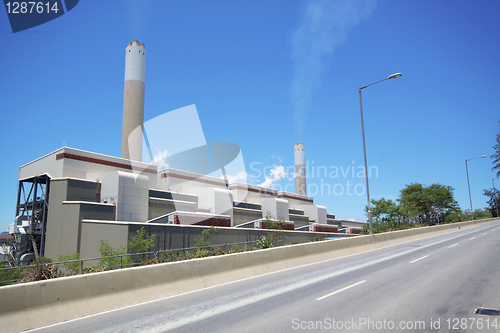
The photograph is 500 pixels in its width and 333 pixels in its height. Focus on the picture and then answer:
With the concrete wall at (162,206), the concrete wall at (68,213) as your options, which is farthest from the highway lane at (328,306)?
the concrete wall at (162,206)

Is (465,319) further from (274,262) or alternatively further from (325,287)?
(274,262)

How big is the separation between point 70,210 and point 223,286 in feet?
106

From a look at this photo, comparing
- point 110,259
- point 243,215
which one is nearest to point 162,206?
point 243,215

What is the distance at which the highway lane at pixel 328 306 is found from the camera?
6.95 meters

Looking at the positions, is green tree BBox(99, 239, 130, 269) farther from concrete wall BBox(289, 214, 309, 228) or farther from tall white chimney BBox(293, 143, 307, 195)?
tall white chimney BBox(293, 143, 307, 195)

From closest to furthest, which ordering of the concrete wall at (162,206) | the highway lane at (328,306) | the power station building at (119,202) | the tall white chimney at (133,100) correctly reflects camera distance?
the highway lane at (328,306) < the power station building at (119,202) < the concrete wall at (162,206) < the tall white chimney at (133,100)

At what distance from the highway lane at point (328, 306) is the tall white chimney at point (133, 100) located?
4956cm

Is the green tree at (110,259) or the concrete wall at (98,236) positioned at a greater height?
the concrete wall at (98,236)

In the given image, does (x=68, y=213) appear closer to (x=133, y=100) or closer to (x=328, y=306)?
(x=133, y=100)

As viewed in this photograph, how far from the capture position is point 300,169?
97.2 m

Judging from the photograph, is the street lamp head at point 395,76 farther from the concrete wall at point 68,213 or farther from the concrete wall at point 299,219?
the concrete wall at point 299,219

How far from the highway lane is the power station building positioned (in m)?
25.7

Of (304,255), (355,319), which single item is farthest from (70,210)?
(355,319)

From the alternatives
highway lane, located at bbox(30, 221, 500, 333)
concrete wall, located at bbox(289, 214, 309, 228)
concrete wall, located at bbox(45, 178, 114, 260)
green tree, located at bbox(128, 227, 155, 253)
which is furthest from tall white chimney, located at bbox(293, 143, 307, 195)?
A: highway lane, located at bbox(30, 221, 500, 333)
